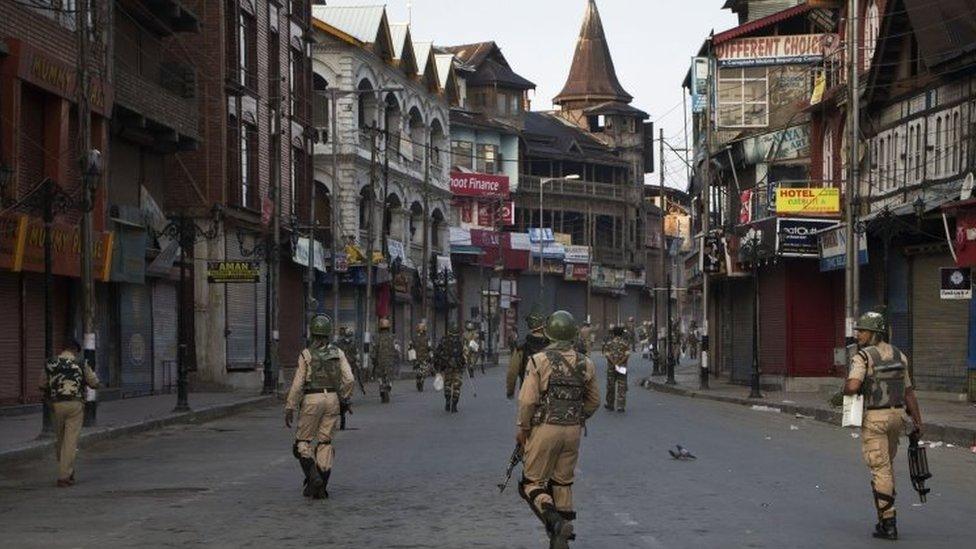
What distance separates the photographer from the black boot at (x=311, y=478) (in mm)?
15539

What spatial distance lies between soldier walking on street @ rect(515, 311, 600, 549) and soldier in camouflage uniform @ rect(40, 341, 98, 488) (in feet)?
26.5

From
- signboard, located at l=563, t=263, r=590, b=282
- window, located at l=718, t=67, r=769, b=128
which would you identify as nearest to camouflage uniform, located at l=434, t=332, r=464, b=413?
window, located at l=718, t=67, r=769, b=128

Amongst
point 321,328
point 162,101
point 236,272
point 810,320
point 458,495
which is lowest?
point 458,495

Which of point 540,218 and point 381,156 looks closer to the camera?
point 381,156

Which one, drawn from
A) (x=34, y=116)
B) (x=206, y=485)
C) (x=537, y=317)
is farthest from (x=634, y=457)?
(x=34, y=116)

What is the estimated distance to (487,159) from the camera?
10162 cm

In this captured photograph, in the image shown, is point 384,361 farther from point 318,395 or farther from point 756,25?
point 318,395

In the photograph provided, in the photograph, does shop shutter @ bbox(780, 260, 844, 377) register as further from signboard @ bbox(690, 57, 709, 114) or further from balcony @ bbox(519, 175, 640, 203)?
balcony @ bbox(519, 175, 640, 203)

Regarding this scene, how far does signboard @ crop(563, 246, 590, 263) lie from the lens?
108125 millimetres

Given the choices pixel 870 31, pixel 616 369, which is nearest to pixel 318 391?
pixel 616 369

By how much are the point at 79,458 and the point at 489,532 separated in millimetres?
10958

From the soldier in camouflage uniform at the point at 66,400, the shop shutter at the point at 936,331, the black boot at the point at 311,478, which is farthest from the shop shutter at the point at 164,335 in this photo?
the black boot at the point at 311,478

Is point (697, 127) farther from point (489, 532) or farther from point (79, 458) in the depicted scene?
point (489, 532)

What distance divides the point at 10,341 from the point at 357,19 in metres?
40.9
